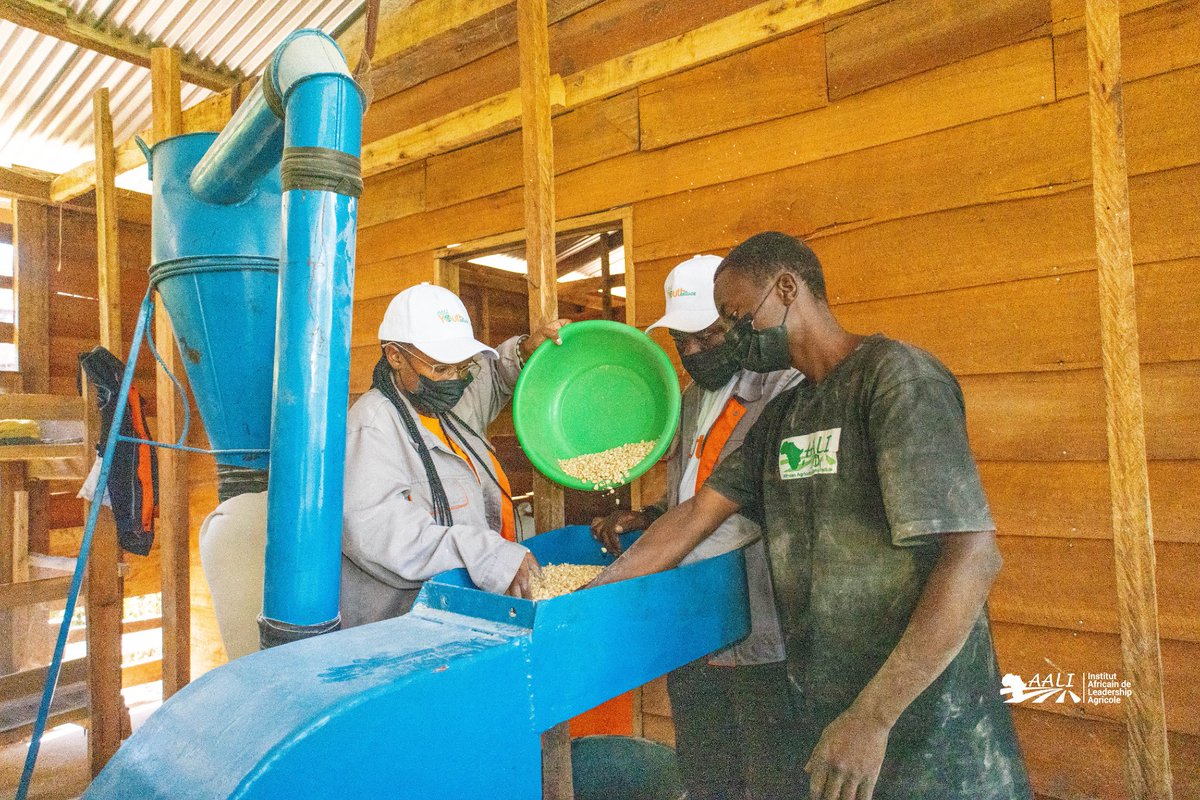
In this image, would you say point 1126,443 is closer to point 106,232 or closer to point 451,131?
point 451,131

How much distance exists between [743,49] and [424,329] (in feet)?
5.44

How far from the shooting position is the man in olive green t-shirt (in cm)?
127

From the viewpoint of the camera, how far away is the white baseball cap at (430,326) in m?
2.23

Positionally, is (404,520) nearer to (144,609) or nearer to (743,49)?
(743,49)

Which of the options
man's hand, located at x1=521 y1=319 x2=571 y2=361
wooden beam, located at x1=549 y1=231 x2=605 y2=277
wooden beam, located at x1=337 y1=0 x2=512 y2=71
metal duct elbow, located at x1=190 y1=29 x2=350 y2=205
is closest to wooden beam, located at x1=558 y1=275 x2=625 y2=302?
wooden beam, located at x1=549 y1=231 x2=605 y2=277

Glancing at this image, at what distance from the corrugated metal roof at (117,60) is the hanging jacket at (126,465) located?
5.92ft

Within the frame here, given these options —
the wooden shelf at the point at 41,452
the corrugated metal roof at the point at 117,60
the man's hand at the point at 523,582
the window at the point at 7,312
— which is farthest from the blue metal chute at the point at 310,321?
the window at the point at 7,312

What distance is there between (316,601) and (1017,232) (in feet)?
7.40

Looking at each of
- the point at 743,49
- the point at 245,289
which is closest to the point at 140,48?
the point at 245,289

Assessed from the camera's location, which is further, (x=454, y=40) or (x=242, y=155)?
(x=454, y=40)

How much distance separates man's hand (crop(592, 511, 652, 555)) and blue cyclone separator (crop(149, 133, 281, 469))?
111cm

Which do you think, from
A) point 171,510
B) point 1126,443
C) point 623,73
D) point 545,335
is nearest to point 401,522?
point 545,335

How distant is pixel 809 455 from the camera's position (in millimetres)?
1585

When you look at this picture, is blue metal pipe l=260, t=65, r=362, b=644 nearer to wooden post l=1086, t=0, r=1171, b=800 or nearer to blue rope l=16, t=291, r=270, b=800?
blue rope l=16, t=291, r=270, b=800
